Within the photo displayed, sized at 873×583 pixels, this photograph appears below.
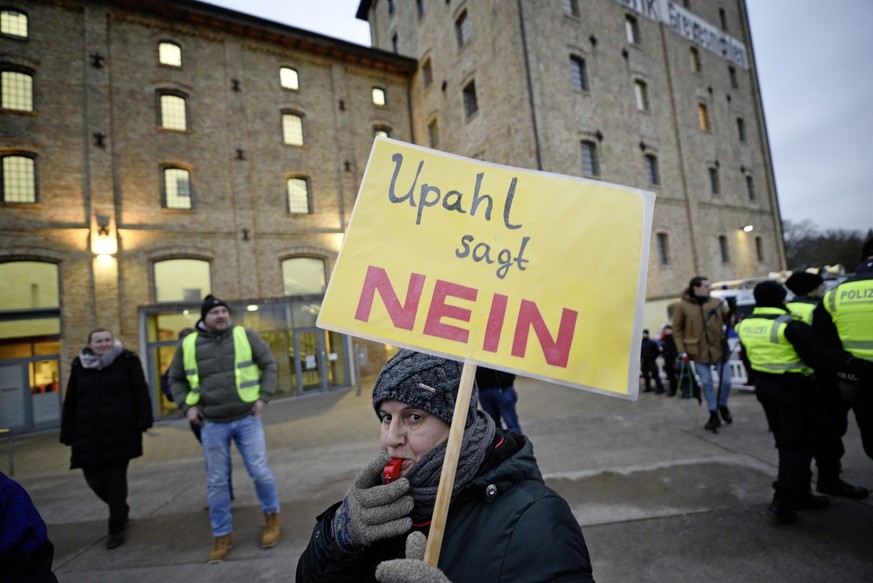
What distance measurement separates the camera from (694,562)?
8.91 ft

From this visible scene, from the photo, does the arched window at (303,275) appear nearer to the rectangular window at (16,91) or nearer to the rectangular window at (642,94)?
the rectangular window at (16,91)

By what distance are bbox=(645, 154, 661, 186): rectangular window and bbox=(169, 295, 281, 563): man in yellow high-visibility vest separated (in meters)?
18.1

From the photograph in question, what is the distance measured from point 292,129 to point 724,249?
65.0 feet

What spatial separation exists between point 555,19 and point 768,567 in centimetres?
1687

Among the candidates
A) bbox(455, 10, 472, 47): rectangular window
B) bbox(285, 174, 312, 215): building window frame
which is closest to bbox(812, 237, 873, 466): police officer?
bbox(285, 174, 312, 215): building window frame

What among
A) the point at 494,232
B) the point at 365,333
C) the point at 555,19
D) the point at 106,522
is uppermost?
the point at 555,19

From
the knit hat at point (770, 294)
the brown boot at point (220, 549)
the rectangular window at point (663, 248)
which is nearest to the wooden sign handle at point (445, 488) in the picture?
the brown boot at point (220, 549)

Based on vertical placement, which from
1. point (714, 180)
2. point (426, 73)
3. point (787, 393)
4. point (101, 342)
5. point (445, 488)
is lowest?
point (787, 393)

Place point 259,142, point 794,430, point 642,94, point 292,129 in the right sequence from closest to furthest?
point 794,430, point 259,142, point 292,129, point 642,94

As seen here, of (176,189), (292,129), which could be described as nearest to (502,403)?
(176,189)

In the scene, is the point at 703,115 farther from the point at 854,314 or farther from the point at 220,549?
the point at 220,549

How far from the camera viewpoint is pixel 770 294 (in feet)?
11.2

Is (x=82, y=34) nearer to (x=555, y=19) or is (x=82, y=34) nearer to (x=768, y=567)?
(x=555, y=19)

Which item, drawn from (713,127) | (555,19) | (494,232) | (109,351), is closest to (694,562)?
(494,232)
